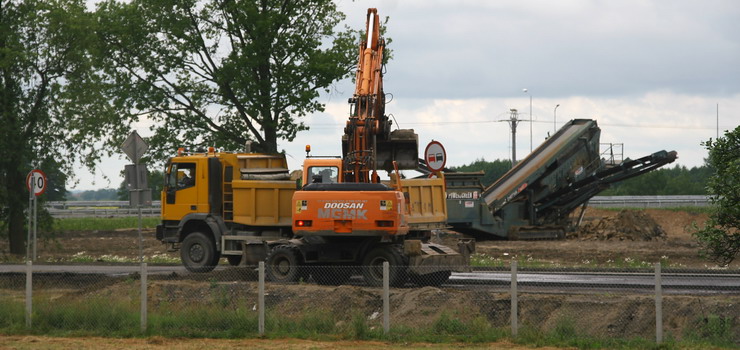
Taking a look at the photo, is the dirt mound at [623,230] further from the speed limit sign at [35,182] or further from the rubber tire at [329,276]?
the speed limit sign at [35,182]

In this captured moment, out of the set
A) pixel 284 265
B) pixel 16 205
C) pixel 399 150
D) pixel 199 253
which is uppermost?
pixel 399 150

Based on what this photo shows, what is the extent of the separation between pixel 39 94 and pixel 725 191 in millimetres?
25000

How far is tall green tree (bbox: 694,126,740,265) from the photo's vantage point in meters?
15.0

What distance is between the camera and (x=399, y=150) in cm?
2297

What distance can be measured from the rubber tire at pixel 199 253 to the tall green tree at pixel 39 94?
1113 centimetres

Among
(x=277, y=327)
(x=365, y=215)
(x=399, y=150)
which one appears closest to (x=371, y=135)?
(x=399, y=150)

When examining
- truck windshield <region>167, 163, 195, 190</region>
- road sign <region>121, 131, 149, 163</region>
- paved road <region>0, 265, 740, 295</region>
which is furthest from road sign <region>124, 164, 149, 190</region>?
paved road <region>0, 265, 740, 295</region>

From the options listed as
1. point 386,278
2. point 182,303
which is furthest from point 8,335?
point 386,278

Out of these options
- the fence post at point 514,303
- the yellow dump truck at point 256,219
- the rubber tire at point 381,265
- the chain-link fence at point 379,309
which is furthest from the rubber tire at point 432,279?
the fence post at point 514,303

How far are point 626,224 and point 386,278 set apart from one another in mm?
25896

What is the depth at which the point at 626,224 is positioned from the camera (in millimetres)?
39781

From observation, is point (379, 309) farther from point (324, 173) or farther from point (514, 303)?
point (324, 173)

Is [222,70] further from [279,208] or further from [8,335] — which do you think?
[8,335]

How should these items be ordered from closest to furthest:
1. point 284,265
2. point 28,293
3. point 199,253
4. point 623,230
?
point 28,293 < point 284,265 < point 199,253 < point 623,230
